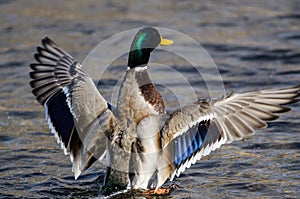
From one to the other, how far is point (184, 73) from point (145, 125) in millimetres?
4394

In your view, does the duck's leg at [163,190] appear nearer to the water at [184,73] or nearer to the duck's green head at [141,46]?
the water at [184,73]

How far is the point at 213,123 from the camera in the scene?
6.59 meters

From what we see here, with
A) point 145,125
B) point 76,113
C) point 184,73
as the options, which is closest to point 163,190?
point 145,125

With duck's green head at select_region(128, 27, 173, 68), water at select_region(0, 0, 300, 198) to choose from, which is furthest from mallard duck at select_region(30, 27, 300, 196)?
water at select_region(0, 0, 300, 198)

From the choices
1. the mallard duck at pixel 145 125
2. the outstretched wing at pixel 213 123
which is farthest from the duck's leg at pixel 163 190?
the outstretched wing at pixel 213 123

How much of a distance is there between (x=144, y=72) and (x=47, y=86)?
1126 millimetres

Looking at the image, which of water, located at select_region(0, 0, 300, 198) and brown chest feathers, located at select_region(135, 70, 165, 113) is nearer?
brown chest feathers, located at select_region(135, 70, 165, 113)

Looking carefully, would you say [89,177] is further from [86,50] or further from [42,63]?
[86,50]

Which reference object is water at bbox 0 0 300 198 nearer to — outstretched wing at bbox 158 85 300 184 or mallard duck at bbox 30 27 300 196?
mallard duck at bbox 30 27 300 196

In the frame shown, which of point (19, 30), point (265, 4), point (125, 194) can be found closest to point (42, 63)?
point (125, 194)

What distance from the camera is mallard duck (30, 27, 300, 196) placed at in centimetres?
652

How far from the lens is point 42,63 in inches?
314

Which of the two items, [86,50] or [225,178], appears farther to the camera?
[86,50]

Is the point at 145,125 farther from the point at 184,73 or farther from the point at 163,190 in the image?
the point at 184,73
